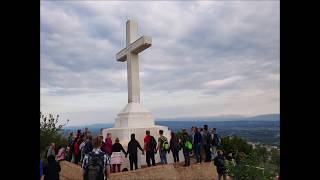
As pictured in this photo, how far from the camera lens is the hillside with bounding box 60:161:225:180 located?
32.4 ft

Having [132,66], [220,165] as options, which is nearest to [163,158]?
[220,165]

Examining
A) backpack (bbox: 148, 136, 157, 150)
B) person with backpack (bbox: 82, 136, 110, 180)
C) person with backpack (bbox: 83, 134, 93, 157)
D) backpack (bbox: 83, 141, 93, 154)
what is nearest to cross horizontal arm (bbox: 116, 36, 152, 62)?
backpack (bbox: 148, 136, 157, 150)

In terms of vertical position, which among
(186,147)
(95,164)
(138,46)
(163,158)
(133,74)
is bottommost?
(163,158)

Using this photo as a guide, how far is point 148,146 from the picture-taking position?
10.9 meters

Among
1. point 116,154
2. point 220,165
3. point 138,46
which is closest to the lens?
point 220,165

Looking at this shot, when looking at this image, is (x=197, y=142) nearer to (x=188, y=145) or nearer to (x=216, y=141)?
(x=188, y=145)

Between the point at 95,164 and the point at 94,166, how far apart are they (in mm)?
44

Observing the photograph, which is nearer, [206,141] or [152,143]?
[152,143]

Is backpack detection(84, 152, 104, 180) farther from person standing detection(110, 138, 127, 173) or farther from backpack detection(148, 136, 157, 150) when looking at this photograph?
backpack detection(148, 136, 157, 150)

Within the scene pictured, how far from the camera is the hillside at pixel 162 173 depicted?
32.4 ft

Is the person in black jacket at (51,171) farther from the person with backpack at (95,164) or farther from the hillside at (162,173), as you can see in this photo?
the hillside at (162,173)

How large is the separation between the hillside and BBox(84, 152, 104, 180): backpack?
10.9 ft

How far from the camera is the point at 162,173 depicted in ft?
33.6
